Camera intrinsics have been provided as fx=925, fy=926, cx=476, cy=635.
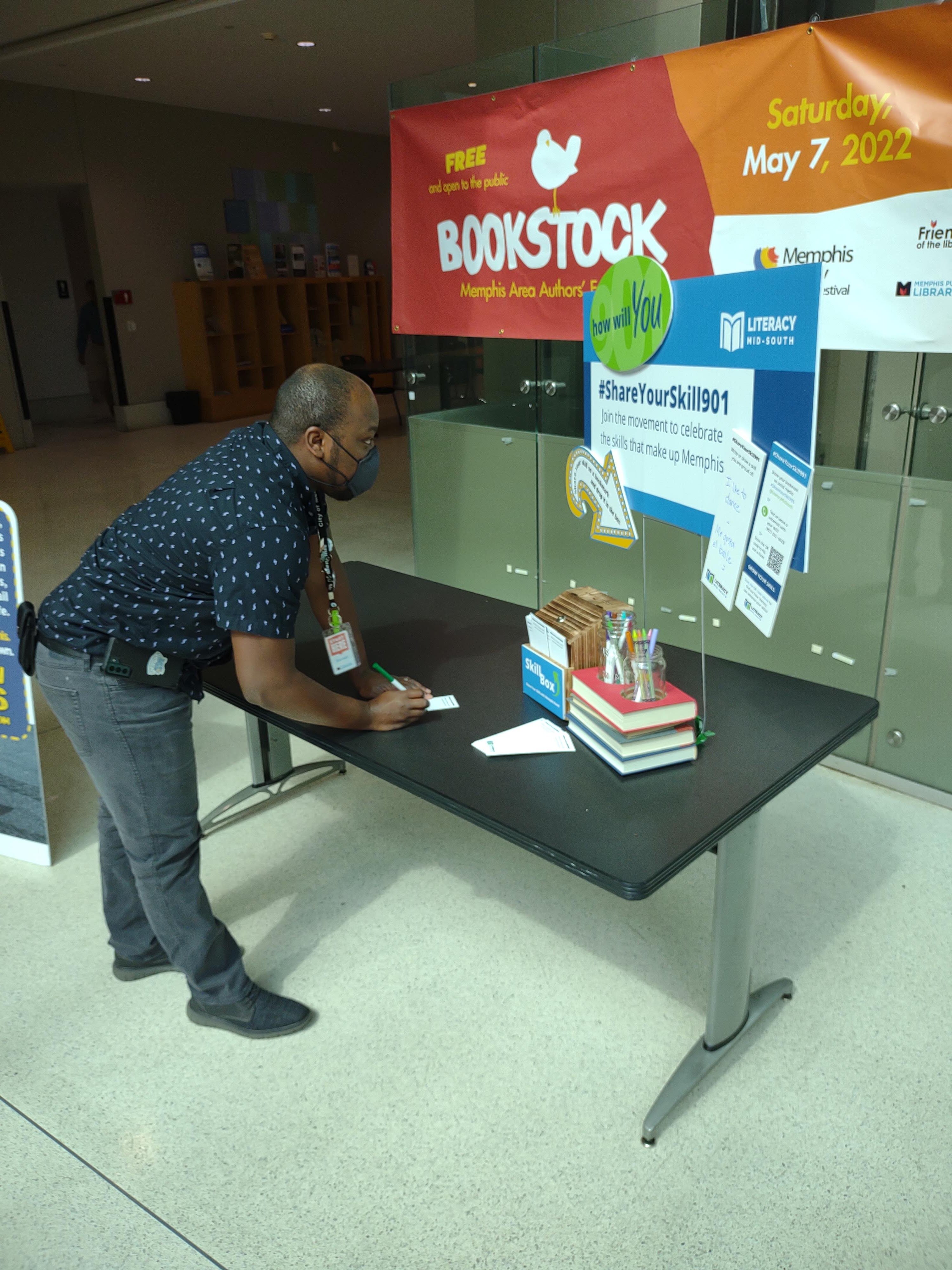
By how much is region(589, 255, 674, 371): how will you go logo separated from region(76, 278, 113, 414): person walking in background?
34.6ft

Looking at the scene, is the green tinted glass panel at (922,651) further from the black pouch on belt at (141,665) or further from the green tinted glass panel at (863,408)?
the black pouch on belt at (141,665)

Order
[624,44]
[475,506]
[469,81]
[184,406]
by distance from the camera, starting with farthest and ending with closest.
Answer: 1. [184,406]
2. [475,506]
3. [469,81]
4. [624,44]

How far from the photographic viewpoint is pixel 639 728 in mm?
1747

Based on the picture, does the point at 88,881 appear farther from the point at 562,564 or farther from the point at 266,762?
the point at 562,564

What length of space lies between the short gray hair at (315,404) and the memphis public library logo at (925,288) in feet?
5.11

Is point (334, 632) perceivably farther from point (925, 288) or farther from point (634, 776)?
point (925, 288)

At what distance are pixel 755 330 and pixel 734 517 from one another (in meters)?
0.36

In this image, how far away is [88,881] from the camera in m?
2.77

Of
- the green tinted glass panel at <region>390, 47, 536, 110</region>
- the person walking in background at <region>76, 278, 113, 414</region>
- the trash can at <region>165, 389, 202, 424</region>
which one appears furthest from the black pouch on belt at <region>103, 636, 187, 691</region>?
the person walking in background at <region>76, 278, 113, 414</region>

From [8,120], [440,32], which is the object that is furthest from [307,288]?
[440,32]

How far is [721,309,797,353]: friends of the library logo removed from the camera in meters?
1.71

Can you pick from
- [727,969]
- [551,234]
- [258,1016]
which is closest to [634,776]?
[727,969]

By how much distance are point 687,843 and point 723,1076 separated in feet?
2.49

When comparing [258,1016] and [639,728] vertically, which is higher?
[639,728]
